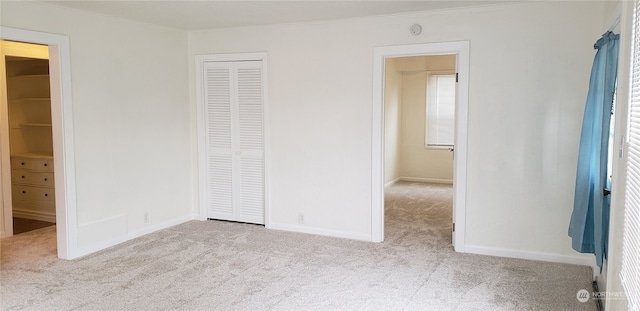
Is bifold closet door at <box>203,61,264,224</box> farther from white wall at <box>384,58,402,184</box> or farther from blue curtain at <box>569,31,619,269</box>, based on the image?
blue curtain at <box>569,31,619,269</box>

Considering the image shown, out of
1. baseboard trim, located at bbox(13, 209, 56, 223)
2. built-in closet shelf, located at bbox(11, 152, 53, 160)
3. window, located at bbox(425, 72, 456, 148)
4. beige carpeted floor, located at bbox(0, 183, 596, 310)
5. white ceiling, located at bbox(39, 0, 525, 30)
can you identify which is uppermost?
white ceiling, located at bbox(39, 0, 525, 30)

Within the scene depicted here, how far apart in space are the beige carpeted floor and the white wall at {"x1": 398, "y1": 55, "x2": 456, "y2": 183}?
362 cm

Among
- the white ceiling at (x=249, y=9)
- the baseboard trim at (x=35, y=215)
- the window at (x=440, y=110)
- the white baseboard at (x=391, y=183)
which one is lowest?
the baseboard trim at (x=35, y=215)

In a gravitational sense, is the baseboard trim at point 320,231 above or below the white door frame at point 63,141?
below

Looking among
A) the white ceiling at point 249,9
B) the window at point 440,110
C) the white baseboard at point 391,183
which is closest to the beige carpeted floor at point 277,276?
the white ceiling at point 249,9

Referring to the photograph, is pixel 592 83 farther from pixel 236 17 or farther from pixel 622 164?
pixel 236 17

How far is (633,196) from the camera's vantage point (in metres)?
2.33

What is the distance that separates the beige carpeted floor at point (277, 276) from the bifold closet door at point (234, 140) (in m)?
0.53

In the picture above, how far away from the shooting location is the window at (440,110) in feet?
28.1

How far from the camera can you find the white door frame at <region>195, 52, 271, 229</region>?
5340 millimetres

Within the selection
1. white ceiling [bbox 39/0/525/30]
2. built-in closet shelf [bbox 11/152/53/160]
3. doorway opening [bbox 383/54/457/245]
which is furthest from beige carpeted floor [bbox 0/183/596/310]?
doorway opening [bbox 383/54/457/245]

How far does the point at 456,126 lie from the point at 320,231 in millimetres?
1794

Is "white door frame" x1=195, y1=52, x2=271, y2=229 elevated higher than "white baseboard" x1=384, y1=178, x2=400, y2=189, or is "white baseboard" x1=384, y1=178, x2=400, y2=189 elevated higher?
"white door frame" x1=195, y1=52, x2=271, y2=229

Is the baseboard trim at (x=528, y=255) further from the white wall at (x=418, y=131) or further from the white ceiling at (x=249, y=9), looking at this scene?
the white wall at (x=418, y=131)
